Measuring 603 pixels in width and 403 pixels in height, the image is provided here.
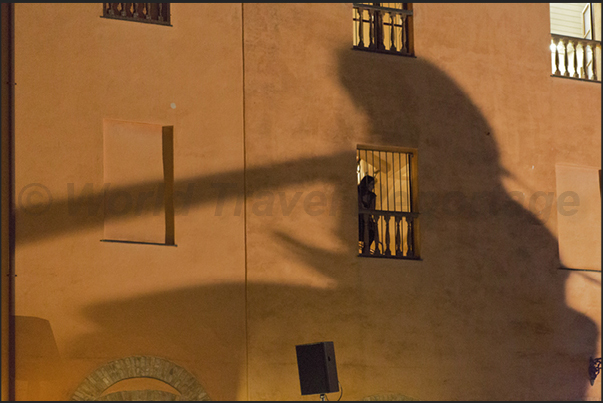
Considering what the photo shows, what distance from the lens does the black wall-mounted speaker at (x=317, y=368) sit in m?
9.12

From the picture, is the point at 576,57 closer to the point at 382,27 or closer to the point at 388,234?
the point at 382,27

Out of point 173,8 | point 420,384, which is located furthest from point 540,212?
point 173,8

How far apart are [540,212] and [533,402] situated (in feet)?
8.29

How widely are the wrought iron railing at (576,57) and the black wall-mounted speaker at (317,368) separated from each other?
5865mm

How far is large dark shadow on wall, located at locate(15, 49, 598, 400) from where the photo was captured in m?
9.99

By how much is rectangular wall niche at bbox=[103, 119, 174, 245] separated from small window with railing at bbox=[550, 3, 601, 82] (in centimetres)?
591

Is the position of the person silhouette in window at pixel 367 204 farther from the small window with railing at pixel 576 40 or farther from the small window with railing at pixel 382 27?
the small window with railing at pixel 576 40

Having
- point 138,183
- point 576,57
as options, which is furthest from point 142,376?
point 576,57

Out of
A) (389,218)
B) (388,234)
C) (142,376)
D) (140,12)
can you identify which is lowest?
(142,376)

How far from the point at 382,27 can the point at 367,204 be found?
7.71 ft

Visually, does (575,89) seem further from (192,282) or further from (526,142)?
(192,282)

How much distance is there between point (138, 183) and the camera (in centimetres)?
1006

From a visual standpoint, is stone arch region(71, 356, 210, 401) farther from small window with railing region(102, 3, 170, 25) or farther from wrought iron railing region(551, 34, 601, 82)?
wrought iron railing region(551, 34, 601, 82)

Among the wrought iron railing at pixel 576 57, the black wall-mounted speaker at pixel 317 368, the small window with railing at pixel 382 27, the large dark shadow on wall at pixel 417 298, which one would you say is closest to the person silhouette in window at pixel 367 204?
the large dark shadow on wall at pixel 417 298
